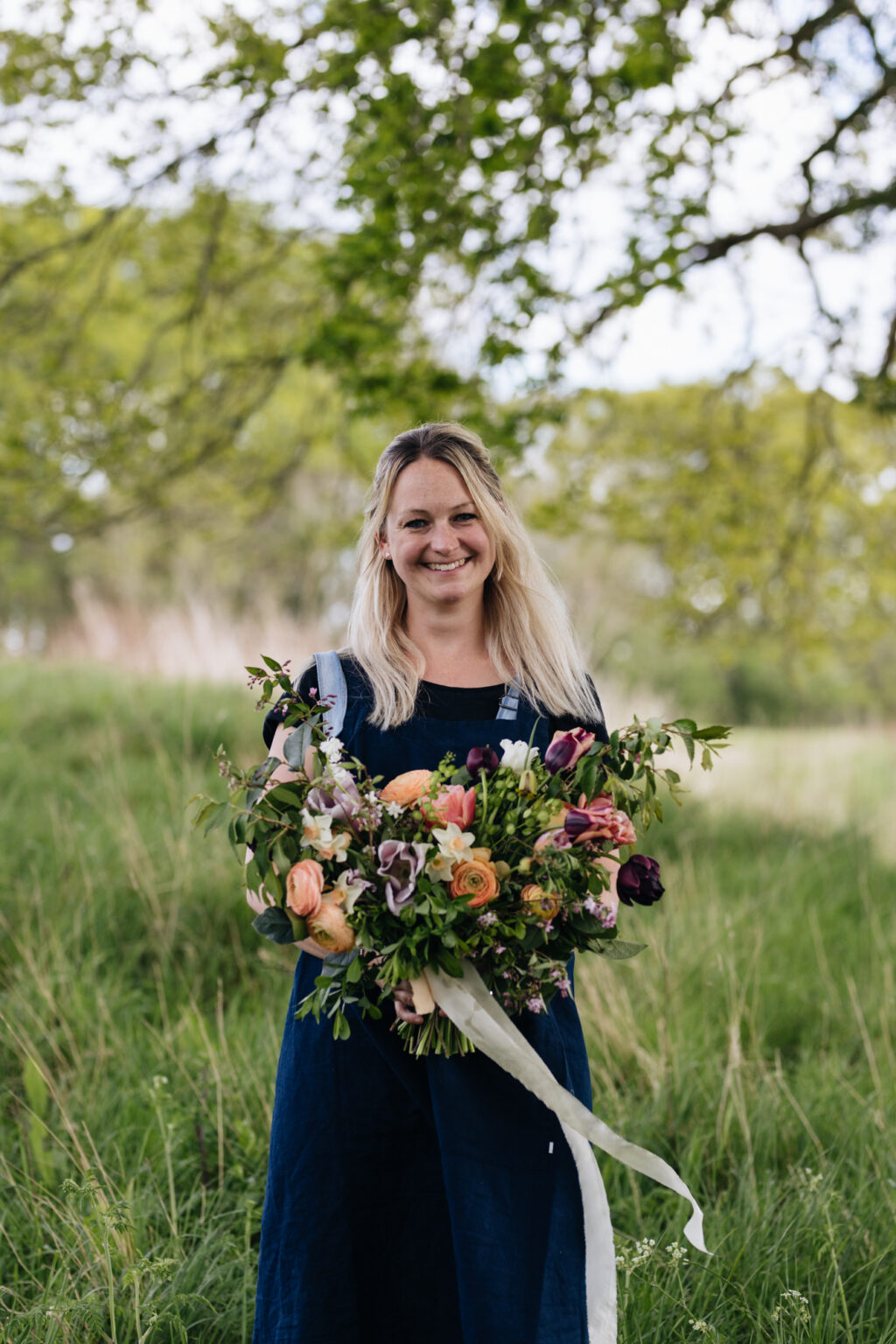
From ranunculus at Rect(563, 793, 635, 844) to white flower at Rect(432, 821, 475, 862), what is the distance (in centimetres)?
18

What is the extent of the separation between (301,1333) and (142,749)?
223 inches

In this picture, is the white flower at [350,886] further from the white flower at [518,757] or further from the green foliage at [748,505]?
the green foliage at [748,505]

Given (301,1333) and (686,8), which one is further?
(686,8)

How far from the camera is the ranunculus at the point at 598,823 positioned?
1744 millimetres

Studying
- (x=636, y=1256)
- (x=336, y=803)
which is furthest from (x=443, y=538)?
(x=636, y=1256)

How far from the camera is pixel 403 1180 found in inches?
80.8

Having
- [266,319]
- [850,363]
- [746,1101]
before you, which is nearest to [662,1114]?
[746,1101]

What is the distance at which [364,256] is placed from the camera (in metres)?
5.39

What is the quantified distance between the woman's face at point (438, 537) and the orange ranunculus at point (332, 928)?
0.76m

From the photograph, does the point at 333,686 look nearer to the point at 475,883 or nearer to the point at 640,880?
the point at 475,883

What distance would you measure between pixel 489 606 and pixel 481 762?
0.63 m

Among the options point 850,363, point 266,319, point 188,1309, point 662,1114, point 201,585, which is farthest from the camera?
point 201,585

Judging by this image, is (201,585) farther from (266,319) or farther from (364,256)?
(364,256)

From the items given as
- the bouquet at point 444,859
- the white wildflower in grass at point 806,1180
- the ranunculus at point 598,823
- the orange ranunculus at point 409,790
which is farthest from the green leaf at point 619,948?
the white wildflower in grass at point 806,1180
